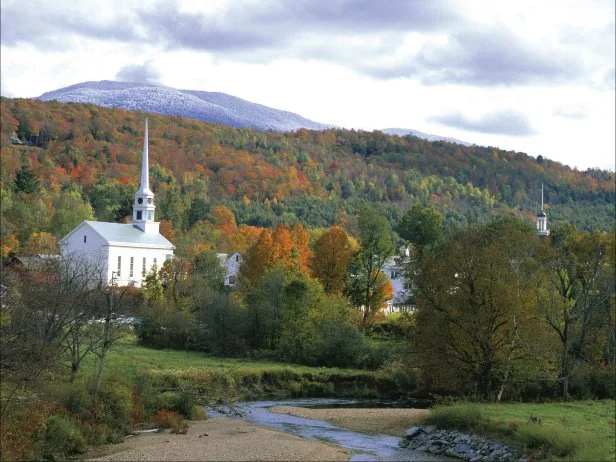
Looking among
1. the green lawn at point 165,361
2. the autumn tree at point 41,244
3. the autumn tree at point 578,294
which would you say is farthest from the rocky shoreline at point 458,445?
the autumn tree at point 41,244

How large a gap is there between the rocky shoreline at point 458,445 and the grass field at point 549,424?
440 millimetres

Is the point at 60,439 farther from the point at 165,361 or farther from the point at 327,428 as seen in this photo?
the point at 165,361

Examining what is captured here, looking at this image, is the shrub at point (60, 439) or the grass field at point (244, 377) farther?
the grass field at point (244, 377)

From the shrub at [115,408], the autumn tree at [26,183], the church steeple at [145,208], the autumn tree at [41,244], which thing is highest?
the autumn tree at [26,183]

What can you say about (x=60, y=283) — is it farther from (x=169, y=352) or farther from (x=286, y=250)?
(x=286, y=250)

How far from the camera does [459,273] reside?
49.0m

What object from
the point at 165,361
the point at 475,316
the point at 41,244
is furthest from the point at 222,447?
the point at 41,244

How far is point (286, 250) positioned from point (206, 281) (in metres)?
7.80

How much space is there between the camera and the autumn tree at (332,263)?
283 ft

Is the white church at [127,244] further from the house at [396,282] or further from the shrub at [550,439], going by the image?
the shrub at [550,439]

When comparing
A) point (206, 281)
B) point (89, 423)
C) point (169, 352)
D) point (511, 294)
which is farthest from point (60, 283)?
point (206, 281)

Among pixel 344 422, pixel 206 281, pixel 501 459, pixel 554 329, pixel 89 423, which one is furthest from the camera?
pixel 206 281

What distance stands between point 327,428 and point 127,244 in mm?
69213

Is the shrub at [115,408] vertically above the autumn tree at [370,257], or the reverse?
the autumn tree at [370,257]
